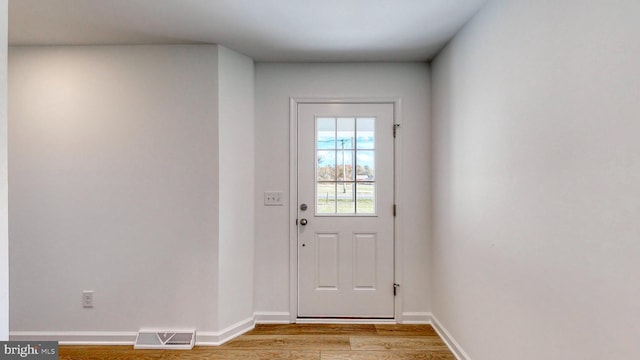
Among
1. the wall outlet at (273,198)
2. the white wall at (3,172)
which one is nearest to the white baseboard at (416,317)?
the wall outlet at (273,198)

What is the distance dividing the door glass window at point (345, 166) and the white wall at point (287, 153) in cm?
27

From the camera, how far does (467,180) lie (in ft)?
7.66

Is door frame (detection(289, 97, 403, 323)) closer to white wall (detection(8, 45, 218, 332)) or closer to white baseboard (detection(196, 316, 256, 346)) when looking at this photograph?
white baseboard (detection(196, 316, 256, 346))

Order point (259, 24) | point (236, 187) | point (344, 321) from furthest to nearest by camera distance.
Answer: point (344, 321), point (236, 187), point (259, 24)

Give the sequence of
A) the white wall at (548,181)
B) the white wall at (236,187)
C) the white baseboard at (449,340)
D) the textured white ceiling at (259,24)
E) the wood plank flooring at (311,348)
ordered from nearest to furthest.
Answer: the white wall at (548,181), the textured white ceiling at (259,24), the white baseboard at (449,340), the wood plank flooring at (311,348), the white wall at (236,187)

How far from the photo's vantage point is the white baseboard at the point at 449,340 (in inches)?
94.2

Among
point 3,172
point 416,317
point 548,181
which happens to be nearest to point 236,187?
point 3,172

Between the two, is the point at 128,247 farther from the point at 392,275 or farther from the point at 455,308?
the point at 455,308

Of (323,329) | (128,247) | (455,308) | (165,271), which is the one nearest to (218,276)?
(165,271)

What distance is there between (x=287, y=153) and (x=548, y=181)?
213 centimetres

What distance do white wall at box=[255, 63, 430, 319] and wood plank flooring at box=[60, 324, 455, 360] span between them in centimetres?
30

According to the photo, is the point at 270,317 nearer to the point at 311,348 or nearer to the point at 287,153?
the point at 311,348

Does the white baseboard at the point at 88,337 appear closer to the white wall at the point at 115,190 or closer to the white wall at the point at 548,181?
the white wall at the point at 115,190

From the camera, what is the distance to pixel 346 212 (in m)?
3.15
